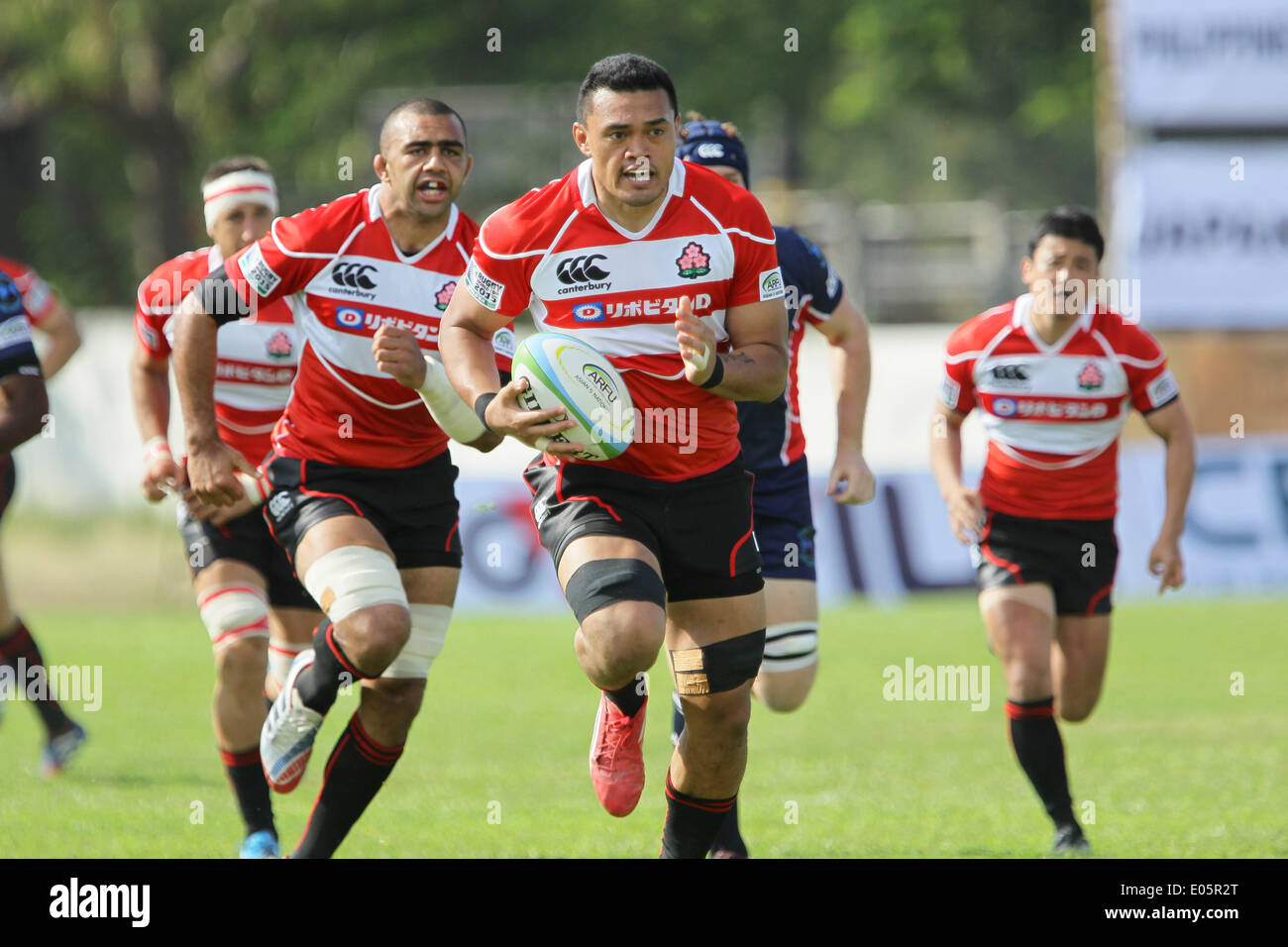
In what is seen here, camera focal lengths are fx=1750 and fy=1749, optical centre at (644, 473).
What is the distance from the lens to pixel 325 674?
5.88 meters

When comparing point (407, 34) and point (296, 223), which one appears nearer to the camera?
point (296, 223)

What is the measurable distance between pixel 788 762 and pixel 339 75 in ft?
79.2

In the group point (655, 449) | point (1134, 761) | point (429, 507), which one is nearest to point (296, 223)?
point (429, 507)

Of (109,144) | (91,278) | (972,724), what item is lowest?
(972,724)

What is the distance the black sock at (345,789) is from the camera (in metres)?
5.99

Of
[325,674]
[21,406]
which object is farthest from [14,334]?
[325,674]

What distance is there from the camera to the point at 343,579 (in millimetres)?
5848

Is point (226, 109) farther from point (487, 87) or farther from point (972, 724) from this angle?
point (972, 724)

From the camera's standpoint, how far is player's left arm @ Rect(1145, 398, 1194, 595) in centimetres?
729

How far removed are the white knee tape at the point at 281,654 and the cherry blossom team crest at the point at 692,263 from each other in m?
2.66

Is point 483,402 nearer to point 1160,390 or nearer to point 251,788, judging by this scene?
point 251,788

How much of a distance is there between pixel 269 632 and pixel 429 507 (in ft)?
3.91

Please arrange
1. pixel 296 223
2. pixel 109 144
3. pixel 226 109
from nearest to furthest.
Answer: pixel 296 223
pixel 226 109
pixel 109 144
